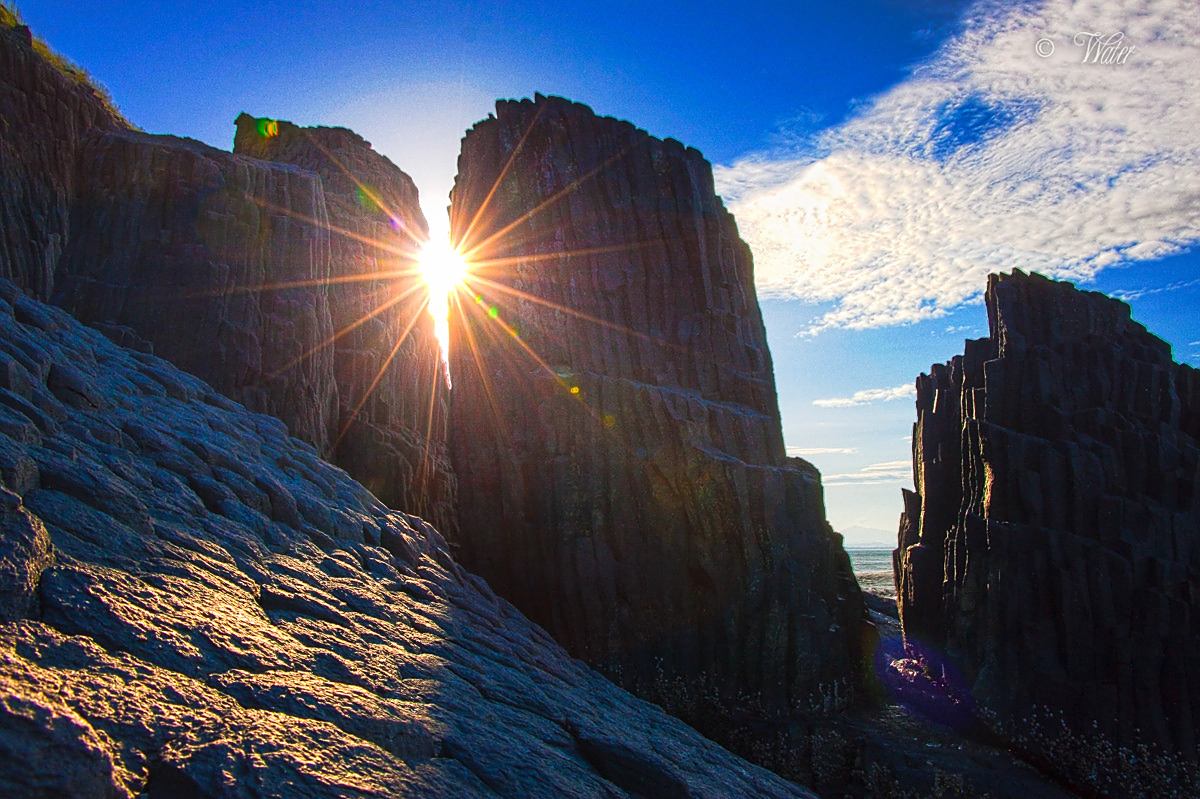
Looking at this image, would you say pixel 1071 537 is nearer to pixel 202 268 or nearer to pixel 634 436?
pixel 634 436

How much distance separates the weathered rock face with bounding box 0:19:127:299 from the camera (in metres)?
19.3

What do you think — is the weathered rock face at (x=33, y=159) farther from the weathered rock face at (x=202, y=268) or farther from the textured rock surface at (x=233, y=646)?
the textured rock surface at (x=233, y=646)

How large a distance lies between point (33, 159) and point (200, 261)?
197 inches

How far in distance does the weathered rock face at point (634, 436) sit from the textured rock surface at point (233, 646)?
40.1ft

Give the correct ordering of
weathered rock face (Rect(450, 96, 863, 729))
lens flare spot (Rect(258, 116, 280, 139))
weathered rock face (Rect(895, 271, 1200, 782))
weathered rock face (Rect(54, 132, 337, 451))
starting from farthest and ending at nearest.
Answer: lens flare spot (Rect(258, 116, 280, 139)), weathered rock face (Rect(450, 96, 863, 729)), weathered rock face (Rect(895, 271, 1200, 782)), weathered rock face (Rect(54, 132, 337, 451))

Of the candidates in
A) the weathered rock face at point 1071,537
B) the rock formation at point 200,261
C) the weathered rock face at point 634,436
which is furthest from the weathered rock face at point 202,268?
the weathered rock face at point 1071,537

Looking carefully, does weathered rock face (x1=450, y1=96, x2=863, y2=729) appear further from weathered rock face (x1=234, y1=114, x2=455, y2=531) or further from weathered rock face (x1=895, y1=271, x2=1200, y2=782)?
weathered rock face (x1=895, y1=271, x2=1200, y2=782)

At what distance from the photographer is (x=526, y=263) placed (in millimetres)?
32219

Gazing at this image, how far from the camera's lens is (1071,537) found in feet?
86.7

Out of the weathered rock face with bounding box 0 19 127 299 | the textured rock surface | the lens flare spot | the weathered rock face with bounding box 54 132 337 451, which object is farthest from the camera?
the lens flare spot

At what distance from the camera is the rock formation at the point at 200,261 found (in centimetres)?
2028

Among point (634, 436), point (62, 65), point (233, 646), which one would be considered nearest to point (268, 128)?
point (62, 65)

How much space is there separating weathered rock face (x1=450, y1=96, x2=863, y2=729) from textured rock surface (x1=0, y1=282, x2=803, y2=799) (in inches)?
482

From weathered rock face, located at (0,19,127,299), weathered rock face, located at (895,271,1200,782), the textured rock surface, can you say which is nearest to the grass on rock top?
weathered rock face, located at (0,19,127,299)
